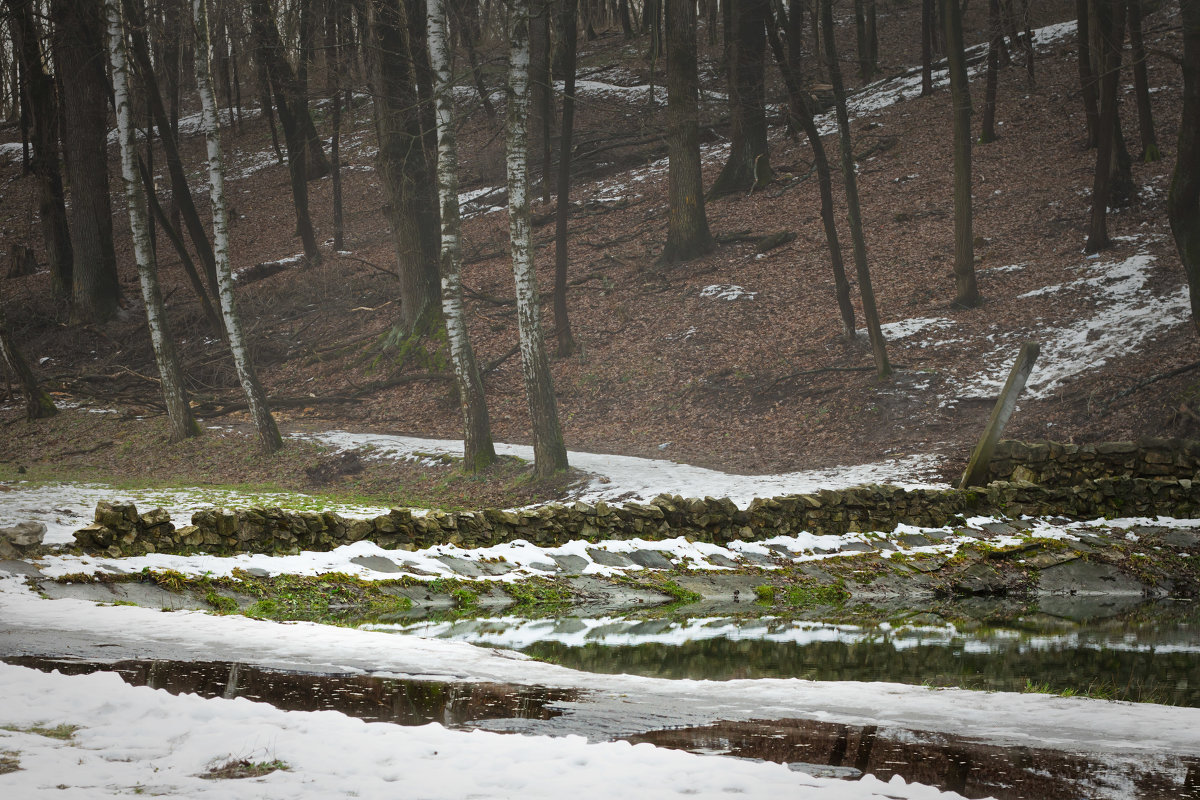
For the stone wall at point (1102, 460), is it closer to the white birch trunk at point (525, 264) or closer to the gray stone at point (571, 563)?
the gray stone at point (571, 563)

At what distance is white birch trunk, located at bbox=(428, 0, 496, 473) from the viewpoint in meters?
12.8

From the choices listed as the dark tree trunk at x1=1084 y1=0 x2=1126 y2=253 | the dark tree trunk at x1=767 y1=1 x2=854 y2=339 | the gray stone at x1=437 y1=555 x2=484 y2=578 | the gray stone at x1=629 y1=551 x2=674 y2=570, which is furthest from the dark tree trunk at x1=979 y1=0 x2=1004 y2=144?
the gray stone at x1=437 y1=555 x2=484 y2=578

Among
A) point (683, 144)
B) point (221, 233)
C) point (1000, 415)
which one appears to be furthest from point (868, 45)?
point (221, 233)

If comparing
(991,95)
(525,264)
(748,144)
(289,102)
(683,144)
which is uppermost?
(289,102)

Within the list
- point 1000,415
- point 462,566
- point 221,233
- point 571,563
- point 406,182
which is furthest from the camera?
point 406,182

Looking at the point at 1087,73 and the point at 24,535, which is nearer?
the point at 24,535

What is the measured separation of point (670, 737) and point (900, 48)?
36.9 meters

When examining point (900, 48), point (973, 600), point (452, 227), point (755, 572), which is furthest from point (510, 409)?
point (900, 48)

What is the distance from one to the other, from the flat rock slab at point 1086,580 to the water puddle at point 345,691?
6.72m

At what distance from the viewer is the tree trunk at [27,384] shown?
1880cm

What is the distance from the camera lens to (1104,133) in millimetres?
16844

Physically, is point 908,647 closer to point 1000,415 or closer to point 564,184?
point 1000,415

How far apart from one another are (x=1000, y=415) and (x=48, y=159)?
2588cm

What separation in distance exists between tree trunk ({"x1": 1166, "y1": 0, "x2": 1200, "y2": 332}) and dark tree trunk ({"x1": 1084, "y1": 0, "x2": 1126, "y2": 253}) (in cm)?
304
